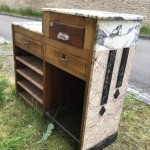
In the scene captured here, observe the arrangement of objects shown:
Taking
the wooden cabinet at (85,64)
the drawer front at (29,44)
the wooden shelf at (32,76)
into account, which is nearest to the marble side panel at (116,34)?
the wooden cabinet at (85,64)

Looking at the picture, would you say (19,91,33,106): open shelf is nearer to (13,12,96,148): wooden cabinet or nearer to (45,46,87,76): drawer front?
(13,12,96,148): wooden cabinet

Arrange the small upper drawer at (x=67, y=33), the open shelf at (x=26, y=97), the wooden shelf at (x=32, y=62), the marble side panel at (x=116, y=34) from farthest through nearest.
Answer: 1. the open shelf at (x=26, y=97)
2. the wooden shelf at (x=32, y=62)
3. the small upper drawer at (x=67, y=33)
4. the marble side panel at (x=116, y=34)

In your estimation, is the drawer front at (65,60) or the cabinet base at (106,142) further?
the cabinet base at (106,142)

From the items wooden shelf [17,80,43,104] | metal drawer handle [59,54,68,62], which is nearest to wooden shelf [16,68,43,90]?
wooden shelf [17,80,43,104]

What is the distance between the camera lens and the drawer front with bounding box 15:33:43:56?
2.68 m

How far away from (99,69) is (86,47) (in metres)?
0.22

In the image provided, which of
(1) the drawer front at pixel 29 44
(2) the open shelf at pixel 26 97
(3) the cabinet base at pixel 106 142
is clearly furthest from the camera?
(2) the open shelf at pixel 26 97

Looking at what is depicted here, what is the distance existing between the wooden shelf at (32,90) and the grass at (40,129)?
15 centimetres

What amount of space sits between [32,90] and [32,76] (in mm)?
183

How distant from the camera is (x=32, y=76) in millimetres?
3166

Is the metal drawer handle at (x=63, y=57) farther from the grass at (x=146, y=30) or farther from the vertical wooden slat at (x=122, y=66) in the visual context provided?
the grass at (x=146, y=30)

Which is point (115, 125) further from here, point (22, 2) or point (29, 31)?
point (22, 2)

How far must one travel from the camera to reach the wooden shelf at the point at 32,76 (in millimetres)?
2945

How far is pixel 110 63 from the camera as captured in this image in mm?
2123
